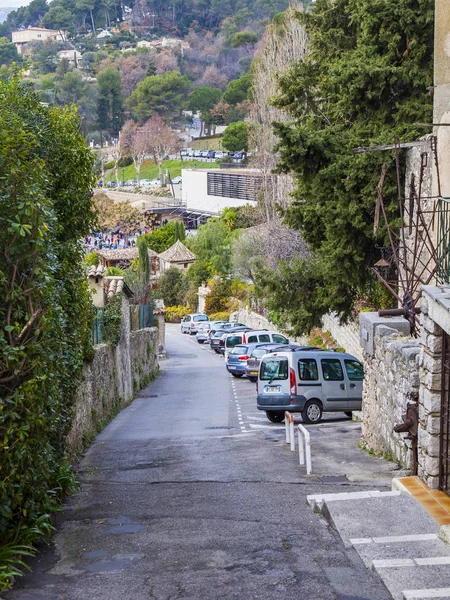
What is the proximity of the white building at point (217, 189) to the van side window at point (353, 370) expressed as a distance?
62601mm

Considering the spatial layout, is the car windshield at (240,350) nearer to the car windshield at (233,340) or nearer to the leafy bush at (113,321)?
the car windshield at (233,340)

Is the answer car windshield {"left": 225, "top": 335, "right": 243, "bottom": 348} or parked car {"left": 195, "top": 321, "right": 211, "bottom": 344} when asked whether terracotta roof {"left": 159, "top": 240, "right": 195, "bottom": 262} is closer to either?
parked car {"left": 195, "top": 321, "right": 211, "bottom": 344}

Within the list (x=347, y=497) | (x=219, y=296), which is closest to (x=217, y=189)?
(x=219, y=296)

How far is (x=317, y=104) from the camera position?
88.6 ft

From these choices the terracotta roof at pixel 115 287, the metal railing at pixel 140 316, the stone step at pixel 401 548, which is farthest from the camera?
the metal railing at pixel 140 316

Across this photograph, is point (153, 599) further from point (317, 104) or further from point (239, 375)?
point (239, 375)

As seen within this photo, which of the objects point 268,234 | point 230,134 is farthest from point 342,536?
point 230,134

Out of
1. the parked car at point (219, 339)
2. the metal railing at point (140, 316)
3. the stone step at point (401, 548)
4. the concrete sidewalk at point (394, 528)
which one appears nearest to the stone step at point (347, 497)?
the concrete sidewalk at point (394, 528)

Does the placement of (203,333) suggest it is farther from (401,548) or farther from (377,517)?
(401,548)

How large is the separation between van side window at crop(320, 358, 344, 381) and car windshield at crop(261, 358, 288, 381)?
95cm

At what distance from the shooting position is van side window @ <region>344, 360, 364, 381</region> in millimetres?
23156

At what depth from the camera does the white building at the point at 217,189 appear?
93.4 metres

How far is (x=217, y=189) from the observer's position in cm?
10538

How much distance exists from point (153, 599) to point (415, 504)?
11.6ft
